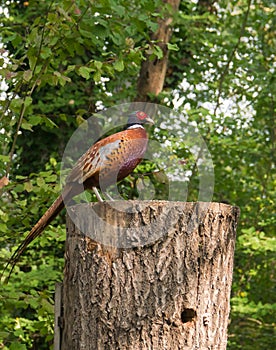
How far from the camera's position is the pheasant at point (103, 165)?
3.36 m

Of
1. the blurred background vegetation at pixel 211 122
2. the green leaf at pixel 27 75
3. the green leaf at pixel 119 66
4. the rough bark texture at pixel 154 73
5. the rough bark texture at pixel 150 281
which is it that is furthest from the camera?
the rough bark texture at pixel 154 73

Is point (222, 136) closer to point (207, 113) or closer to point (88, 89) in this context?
point (207, 113)

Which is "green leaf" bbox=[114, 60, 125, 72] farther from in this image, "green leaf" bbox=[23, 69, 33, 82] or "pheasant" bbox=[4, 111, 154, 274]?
"pheasant" bbox=[4, 111, 154, 274]

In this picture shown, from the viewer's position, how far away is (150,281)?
2.88 meters

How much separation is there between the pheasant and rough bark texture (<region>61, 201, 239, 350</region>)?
0.35 m

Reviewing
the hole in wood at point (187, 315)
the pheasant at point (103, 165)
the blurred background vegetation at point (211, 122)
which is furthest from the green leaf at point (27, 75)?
the blurred background vegetation at point (211, 122)

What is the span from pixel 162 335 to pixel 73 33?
93.6 inches

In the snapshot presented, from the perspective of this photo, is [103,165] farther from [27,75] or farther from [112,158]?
[27,75]

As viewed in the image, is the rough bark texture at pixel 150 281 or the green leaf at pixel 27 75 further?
the green leaf at pixel 27 75

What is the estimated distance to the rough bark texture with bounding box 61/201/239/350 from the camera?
9.45 ft

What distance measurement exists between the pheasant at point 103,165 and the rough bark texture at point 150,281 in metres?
0.35

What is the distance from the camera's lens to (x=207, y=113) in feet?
22.8

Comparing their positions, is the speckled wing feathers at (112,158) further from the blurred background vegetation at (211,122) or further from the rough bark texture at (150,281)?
the blurred background vegetation at (211,122)

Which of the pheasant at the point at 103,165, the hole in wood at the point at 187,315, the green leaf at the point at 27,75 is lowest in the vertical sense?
the hole in wood at the point at 187,315
